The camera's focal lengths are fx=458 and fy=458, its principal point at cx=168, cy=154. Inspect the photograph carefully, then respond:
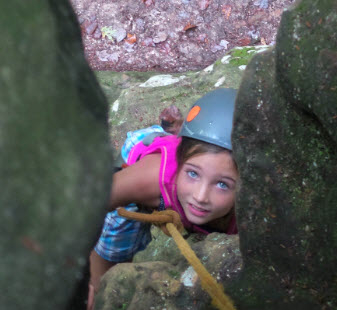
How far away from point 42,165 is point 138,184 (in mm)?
2012

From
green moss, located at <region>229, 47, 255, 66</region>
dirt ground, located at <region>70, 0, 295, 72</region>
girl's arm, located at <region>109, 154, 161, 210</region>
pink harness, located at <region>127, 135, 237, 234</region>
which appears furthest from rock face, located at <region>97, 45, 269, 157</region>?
girl's arm, located at <region>109, 154, 161, 210</region>

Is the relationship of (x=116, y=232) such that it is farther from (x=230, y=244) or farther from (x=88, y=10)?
(x=88, y=10)

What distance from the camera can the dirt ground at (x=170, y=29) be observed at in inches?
210

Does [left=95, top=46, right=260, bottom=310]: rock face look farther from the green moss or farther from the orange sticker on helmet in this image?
the orange sticker on helmet

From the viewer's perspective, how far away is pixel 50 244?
2.09 feet

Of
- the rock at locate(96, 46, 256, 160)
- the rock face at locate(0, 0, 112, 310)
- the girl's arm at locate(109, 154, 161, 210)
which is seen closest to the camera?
the rock face at locate(0, 0, 112, 310)

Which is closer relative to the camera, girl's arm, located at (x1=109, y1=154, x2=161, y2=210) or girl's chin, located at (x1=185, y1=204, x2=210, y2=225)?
girl's chin, located at (x1=185, y1=204, x2=210, y2=225)

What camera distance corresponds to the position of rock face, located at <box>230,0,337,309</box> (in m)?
1.41

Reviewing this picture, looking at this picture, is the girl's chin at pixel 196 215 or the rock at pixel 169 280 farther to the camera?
the girl's chin at pixel 196 215

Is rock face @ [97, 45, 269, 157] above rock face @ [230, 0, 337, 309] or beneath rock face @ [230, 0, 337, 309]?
beneath

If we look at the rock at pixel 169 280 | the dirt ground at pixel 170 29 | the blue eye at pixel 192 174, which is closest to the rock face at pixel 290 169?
the rock at pixel 169 280

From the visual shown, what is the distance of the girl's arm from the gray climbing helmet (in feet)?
0.94

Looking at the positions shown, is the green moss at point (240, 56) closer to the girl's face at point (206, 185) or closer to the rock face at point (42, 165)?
the girl's face at point (206, 185)

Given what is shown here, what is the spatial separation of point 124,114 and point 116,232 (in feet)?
4.38
